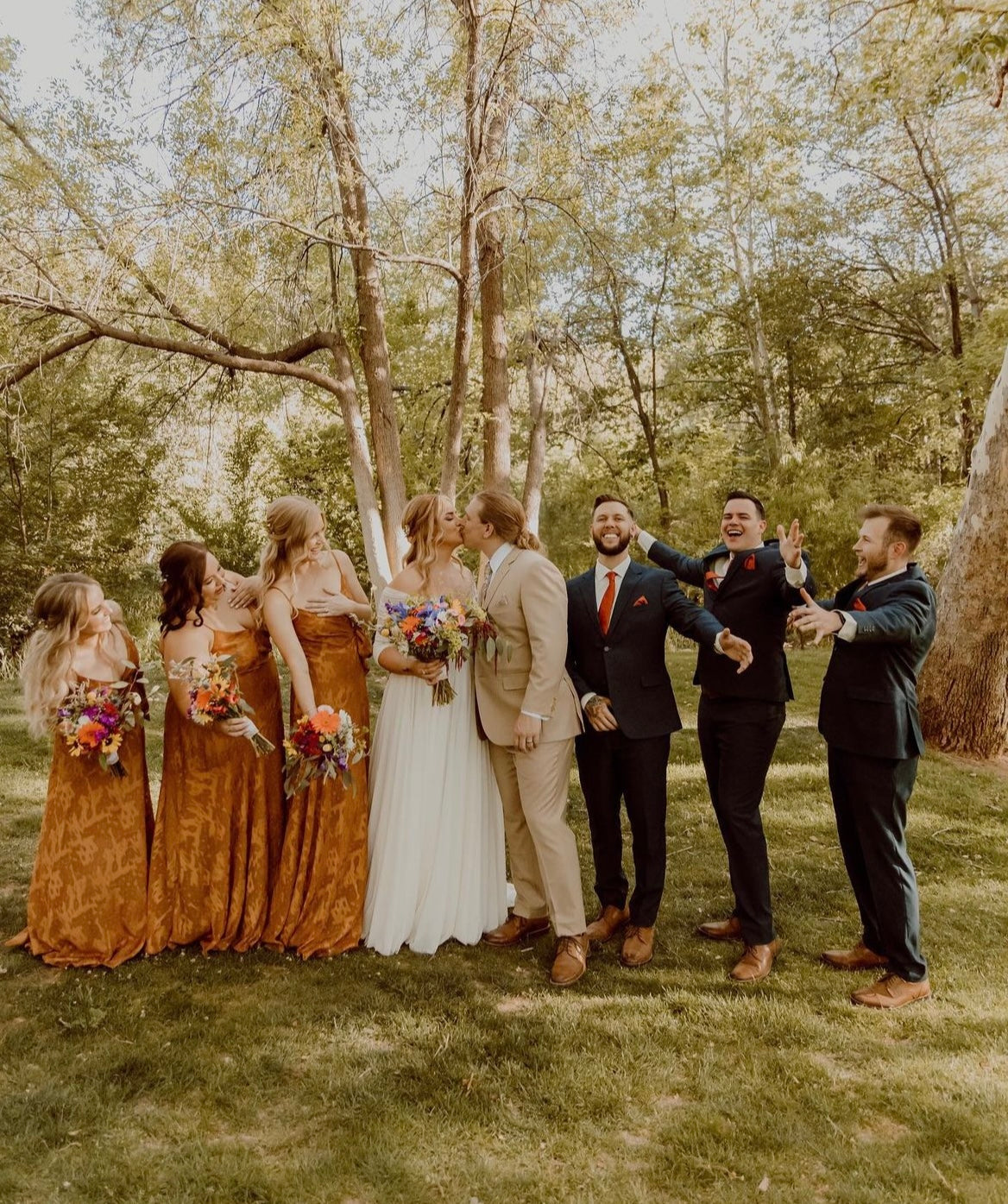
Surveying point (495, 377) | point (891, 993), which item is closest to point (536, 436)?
point (495, 377)

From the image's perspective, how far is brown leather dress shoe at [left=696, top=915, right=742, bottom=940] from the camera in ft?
14.5

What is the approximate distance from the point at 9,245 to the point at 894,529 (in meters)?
10.0

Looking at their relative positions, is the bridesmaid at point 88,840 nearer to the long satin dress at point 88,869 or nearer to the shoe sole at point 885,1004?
the long satin dress at point 88,869

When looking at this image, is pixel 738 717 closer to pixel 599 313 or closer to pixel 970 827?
pixel 970 827

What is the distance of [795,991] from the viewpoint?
12.6 feet

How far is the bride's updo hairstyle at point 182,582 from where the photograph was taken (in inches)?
161

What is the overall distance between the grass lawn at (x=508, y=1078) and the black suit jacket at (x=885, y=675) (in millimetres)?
1188

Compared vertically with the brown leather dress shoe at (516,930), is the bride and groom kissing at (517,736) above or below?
above

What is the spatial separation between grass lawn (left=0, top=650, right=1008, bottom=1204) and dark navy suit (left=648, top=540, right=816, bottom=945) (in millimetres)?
448

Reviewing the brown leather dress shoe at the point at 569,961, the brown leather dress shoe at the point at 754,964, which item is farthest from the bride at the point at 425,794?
the brown leather dress shoe at the point at 754,964

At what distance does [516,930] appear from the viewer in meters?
4.41

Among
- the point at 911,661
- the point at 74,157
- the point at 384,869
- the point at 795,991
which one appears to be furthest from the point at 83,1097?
the point at 74,157

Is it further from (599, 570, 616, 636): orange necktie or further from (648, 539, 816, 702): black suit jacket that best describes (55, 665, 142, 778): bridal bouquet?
(648, 539, 816, 702): black suit jacket

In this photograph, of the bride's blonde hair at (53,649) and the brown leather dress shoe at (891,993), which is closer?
the brown leather dress shoe at (891,993)
